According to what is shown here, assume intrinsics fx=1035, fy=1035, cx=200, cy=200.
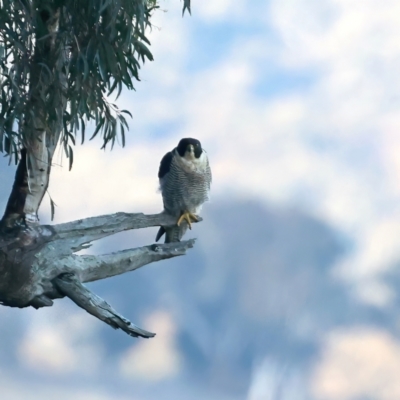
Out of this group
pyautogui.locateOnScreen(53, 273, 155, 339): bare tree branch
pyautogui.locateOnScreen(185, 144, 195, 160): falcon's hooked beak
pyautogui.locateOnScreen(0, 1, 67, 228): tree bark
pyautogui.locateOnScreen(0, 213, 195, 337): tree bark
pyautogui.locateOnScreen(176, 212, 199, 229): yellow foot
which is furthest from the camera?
pyautogui.locateOnScreen(176, 212, 199, 229): yellow foot

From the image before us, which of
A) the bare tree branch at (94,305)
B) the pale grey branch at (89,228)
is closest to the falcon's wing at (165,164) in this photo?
the pale grey branch at (89,228)

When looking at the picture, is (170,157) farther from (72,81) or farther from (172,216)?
(72,81)

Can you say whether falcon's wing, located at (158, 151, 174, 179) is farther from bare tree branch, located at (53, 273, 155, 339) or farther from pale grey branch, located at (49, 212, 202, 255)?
bare tree branch, located at (53, 273, 155, 339)

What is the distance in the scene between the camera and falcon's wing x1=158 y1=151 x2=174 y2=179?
8094mm

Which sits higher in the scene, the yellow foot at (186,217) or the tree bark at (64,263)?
the yellow foot at (186,217)

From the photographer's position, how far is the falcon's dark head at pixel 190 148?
7.91 meters

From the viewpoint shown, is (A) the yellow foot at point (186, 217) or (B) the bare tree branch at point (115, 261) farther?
(A) the yellow foot at point (186, 217)

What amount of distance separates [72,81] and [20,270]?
1.65 meters

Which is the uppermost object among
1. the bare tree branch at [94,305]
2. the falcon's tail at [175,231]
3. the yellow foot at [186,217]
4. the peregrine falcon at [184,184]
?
the peregrine falcon at [184,184]

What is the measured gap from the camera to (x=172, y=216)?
8.08 m

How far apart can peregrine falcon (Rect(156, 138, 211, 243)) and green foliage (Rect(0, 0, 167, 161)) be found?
813mm

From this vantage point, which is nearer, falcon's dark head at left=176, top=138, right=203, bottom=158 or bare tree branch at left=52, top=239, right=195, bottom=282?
bare tree branch at left=52, top=239, right=195, bottom=282

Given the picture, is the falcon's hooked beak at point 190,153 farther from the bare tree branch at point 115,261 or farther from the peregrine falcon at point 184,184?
the bare tree branch at point 115,261

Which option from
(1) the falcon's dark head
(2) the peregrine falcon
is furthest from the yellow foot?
(1) the falcon's dark head
